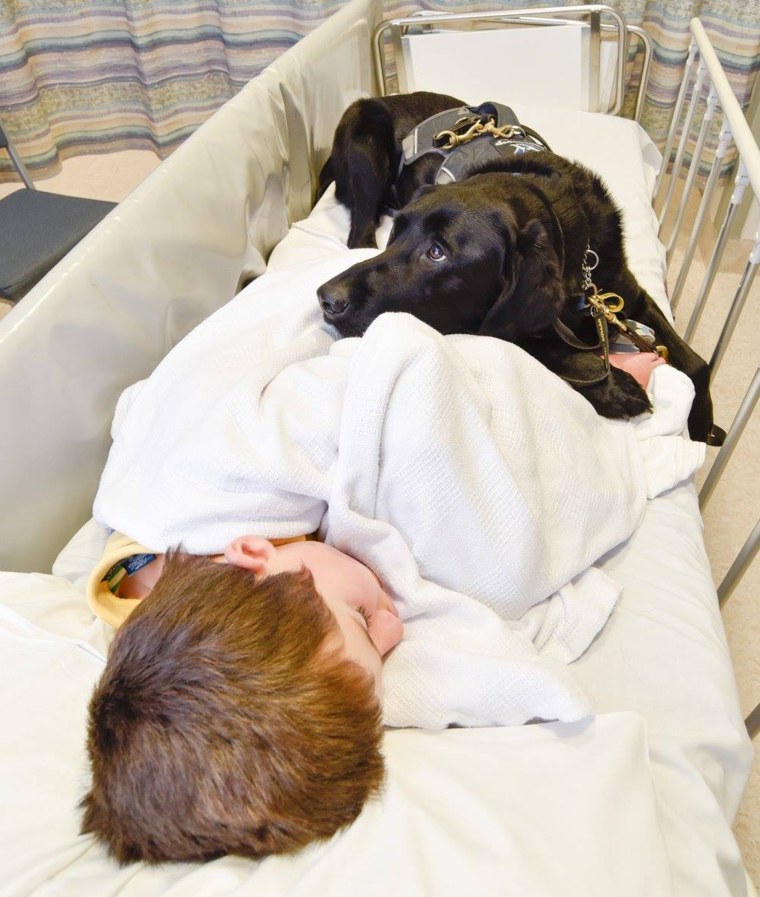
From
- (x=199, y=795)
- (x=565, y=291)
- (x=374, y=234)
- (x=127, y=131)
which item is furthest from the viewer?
(x=127, y=131)

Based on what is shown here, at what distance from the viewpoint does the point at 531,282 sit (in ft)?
3.34

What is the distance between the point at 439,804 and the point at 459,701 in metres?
0.10

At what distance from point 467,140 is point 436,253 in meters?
0.47

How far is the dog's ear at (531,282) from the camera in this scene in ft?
3.34

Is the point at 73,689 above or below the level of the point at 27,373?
below

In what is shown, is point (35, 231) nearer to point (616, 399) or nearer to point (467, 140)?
point (467, 140)

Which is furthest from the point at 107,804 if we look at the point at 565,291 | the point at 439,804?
the point at 565,291

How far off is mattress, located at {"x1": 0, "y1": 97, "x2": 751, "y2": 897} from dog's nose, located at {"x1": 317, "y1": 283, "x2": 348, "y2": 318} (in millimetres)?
464

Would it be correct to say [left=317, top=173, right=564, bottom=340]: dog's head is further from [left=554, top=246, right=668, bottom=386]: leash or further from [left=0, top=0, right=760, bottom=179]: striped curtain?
[left=0, top=0, right=760, bottom=179]: striped curtain

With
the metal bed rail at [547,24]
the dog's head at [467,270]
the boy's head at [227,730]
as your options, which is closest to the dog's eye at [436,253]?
the dog's head at [467,270]

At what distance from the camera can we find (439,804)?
53 cm

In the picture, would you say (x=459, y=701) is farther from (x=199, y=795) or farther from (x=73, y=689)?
(x=73, y=689)

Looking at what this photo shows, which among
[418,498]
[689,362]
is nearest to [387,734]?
[418,498]

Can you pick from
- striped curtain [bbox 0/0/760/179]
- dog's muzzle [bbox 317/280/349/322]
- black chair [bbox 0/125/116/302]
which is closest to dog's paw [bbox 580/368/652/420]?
dog's muzzle [bbox 317/280/349/322]
